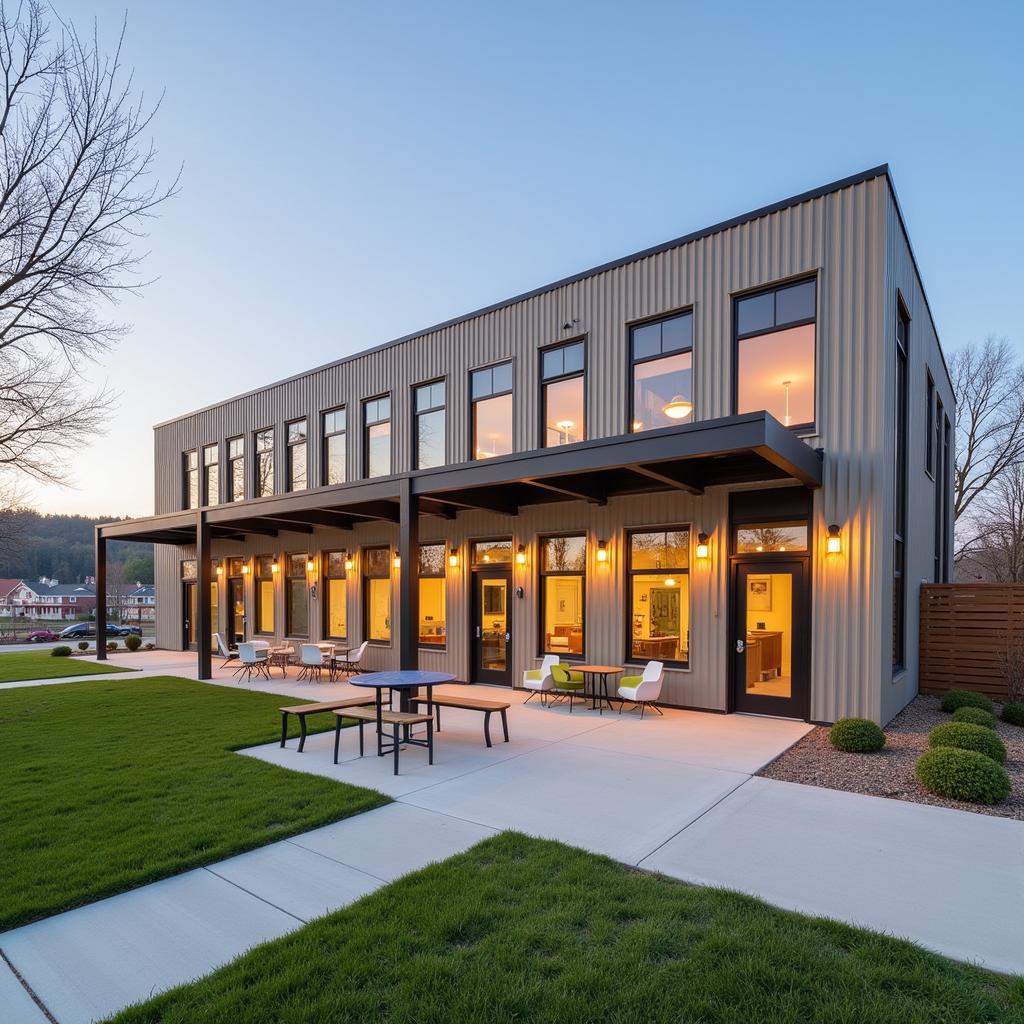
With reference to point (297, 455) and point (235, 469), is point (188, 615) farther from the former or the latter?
point (297, 455)

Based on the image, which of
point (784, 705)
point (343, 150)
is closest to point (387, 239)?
point (343, 150)

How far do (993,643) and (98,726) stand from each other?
44.0 feet

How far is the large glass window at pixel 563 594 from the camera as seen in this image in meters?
10.7

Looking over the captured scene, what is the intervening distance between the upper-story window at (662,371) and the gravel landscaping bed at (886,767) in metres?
4.98

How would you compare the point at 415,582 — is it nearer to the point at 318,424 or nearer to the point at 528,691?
the point at 528,691

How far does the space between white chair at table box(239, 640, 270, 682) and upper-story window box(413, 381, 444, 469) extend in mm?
5314

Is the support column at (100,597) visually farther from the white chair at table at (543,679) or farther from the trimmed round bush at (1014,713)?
the trimmed round bush at (1014,713)

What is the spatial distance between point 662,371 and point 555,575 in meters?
3.98

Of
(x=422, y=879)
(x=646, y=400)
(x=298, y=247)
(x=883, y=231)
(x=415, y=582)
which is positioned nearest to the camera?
(x=422, y=879)

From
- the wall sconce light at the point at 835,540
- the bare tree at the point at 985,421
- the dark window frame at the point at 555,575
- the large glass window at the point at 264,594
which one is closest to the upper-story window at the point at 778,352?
the wall sconce light at the point at 835,540

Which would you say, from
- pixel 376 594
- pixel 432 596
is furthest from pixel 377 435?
pixel 432 596

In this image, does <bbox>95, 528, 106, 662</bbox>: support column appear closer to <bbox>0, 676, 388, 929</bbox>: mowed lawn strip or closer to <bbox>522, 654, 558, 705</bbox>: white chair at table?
<bbox>0, 676, 388, 929</bbox>: mowed lawn strip

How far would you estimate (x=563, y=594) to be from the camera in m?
10.9

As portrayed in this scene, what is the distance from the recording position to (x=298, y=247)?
18875 mm
